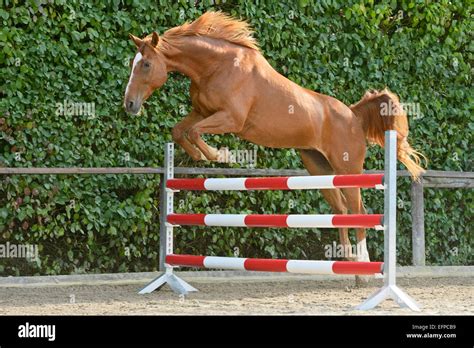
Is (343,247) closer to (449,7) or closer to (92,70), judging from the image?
(92,70)

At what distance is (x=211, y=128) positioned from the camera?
5.98 m

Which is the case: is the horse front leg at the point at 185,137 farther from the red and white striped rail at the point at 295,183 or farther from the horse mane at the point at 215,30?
the horse mane at the point at 215,30

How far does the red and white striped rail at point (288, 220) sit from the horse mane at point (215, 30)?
1207 millimetres

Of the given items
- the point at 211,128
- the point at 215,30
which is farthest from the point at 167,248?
the point at 215,30

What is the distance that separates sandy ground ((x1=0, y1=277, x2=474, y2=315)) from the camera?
553 cm

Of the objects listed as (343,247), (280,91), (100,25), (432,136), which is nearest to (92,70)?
(100,25)

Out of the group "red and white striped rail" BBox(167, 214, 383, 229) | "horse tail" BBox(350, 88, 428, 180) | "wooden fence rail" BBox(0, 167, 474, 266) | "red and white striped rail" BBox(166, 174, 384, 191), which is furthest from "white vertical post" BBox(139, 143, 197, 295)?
"horse tail" BBox(350, 88, 428, 180)

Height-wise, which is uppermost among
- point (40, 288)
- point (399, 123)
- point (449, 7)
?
point (449, 7)

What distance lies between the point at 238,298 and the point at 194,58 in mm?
1648

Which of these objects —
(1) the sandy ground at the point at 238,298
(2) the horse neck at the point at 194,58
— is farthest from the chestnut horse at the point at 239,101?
(1) the sandy ground at the point at 238,298

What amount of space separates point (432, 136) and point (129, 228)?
3.12 meters

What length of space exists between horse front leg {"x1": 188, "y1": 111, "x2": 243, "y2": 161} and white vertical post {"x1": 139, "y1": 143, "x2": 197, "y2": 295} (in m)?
0.83

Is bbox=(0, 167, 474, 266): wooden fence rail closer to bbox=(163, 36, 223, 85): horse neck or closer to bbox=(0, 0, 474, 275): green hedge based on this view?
bbox=(0, 0, 474, 275): green hedge

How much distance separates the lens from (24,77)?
276 inches
